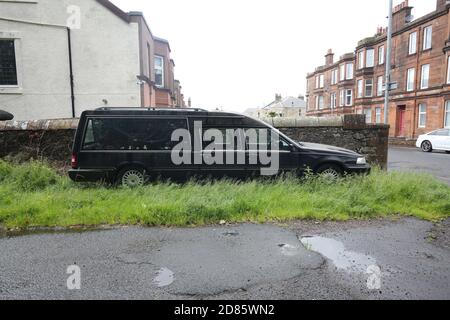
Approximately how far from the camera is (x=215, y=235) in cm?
473

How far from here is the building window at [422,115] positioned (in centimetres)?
2761

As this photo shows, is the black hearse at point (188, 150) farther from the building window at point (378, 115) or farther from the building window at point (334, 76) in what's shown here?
the building window at point (334, 76)

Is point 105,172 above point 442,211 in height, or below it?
above

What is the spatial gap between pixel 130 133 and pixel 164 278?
4589 millimetres

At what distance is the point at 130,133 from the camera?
730 cm

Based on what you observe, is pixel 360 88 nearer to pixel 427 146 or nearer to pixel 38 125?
pixel 427 146

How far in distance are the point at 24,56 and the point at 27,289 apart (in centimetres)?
1432

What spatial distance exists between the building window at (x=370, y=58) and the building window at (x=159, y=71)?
88.9 feet

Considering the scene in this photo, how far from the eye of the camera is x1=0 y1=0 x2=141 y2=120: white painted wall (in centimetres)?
1402

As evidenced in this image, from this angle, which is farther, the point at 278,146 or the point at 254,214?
the point at 278,146
